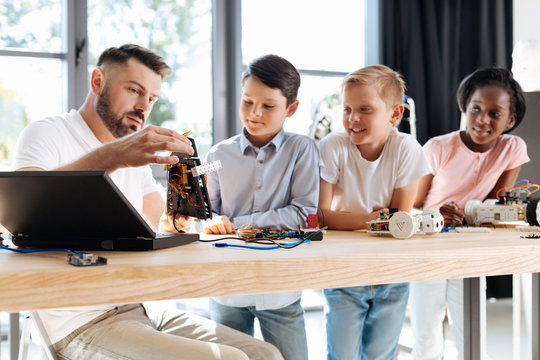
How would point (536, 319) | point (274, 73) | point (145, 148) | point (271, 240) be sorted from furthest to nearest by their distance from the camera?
point (536, 319), point (274, 73), point (271, 240), point (145, 148)

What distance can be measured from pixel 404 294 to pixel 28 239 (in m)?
1.11

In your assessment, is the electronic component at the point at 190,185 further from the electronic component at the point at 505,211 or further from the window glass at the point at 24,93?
the window glass at the point at 24,93

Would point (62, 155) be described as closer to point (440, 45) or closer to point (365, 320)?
point (365, 320)

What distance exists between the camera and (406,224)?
1.17 meters

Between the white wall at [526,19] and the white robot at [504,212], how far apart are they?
2.43m

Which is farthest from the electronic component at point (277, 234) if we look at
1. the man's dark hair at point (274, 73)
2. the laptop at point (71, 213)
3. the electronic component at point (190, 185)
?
the man's dark hair at point (274, 73)

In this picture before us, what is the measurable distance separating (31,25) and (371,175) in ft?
7.97

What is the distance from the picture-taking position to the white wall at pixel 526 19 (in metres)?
3.44

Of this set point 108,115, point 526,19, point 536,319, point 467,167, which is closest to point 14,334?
point 108,115

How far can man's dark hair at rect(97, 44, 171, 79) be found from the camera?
1.62 m

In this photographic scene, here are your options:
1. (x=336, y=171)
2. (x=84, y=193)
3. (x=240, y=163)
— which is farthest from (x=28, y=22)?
(x=84, y=193)

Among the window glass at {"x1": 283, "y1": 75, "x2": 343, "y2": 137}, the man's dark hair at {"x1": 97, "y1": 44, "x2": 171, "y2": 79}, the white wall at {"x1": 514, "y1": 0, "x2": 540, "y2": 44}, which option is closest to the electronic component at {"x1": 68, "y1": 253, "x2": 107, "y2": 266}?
the man's dark hair at {"x1": 97, "y1": 44, "x2": 171, "y2": 79}

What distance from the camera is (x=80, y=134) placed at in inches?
57.6

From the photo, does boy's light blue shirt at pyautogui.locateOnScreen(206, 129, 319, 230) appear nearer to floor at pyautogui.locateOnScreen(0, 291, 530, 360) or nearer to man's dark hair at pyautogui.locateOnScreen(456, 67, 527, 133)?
man's dark hair at pyautogui.locateOnScreen(456, 67, 527, 133)
